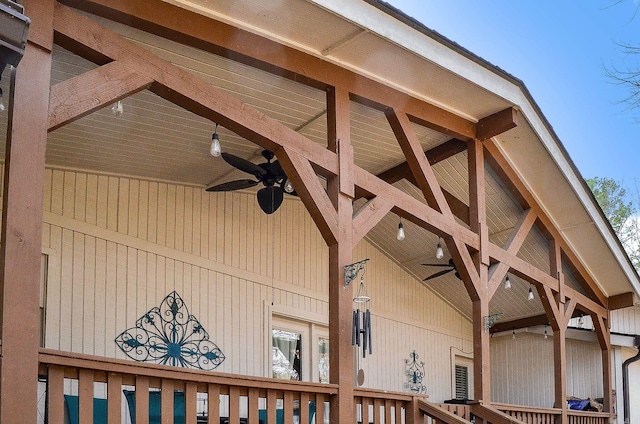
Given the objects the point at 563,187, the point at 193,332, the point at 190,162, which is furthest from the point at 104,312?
the point at 563,187

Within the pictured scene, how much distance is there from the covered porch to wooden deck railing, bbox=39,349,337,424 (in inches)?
0.5

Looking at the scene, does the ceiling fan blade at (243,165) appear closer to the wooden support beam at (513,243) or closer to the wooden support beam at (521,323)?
the wooden support beam at (513,243)

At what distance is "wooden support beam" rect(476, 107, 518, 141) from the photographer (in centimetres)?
Result: 799

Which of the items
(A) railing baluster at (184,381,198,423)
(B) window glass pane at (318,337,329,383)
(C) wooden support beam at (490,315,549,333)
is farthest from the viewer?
(C) wooden support beam at (490,315,549,333)

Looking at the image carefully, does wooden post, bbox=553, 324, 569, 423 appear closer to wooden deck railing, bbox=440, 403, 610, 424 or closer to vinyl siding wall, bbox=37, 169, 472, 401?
wooden deck railing, bbox=440, 403, 610, 424

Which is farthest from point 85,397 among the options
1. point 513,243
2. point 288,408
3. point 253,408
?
point 513,243

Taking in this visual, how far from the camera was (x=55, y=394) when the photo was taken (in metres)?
4.28

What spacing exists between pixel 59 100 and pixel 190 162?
374cm

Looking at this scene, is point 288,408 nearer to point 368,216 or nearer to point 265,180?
point 368,216

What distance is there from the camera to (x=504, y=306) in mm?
12523

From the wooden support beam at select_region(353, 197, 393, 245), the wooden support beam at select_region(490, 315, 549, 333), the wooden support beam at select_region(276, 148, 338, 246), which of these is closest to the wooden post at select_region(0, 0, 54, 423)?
the wooden support beam at select_region(276, 148, 338, 246)

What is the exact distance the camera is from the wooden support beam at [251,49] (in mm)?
5270

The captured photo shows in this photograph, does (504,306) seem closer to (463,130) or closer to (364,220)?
(463,130)

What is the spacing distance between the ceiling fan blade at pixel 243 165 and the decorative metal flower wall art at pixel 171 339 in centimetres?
168
